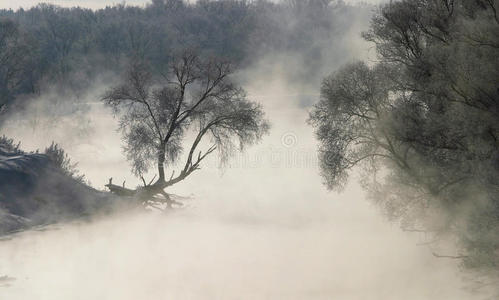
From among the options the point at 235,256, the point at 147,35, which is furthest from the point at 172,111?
the point at 147,35

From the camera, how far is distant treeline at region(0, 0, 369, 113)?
65175 mm

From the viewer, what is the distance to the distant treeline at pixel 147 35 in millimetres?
65175

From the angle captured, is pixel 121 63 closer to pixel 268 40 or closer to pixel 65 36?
pixel 65 36

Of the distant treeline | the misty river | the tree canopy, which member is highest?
the distant treeline

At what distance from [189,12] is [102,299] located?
10020cm

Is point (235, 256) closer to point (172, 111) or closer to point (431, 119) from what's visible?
point (431, 119)

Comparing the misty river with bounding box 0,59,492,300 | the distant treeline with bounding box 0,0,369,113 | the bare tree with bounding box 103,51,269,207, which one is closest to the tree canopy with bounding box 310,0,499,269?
the misty river with bounding box 0,59,492,300

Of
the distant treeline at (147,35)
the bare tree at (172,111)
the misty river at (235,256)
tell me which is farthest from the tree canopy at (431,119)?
the distant treeline at (147,35)

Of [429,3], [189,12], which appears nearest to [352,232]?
[429,3]

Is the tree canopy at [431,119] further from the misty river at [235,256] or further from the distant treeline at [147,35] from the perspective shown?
the distant treeline at [147,35]

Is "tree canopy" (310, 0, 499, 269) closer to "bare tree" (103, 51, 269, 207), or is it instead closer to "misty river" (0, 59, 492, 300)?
"misty river" (0, 59, 492, 300)

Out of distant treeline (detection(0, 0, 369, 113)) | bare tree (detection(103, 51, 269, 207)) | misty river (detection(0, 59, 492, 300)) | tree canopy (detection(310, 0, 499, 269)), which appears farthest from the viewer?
distant treeline (detection(0, 0, 369, 113))

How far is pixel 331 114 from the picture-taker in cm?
2531

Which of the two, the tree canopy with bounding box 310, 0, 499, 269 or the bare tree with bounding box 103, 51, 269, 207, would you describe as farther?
the bare tree with bounding box 103, 51, 269, 207
